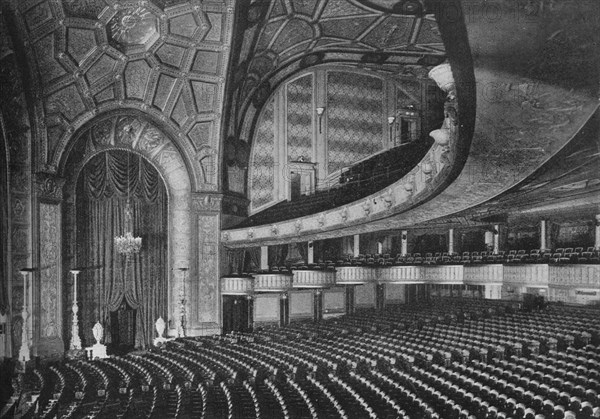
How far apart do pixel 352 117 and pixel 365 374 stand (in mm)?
12757

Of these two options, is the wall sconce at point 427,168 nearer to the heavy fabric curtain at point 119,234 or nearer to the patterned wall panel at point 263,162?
the heavy fabric curtain at point 119,234

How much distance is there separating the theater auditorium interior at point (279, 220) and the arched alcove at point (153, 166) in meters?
0.06

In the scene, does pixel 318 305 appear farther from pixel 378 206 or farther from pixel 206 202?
pixel 378 206

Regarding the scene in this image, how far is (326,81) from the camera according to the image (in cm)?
1934

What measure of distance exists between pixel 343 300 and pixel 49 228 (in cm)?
931

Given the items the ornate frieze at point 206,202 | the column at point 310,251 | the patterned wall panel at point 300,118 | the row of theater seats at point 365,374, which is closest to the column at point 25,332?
the row of theater seats at point 365,374

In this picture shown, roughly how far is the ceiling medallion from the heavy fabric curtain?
322 centimetres

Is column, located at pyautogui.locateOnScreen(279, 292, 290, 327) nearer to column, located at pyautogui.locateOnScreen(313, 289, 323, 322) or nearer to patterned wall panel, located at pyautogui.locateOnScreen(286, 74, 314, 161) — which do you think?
column, located at pyautogui.locateOnScreen(313, 289, 323, 322)

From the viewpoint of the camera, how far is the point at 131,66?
1523cm

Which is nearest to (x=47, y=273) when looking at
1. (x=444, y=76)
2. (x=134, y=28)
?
(x=134, y=28)

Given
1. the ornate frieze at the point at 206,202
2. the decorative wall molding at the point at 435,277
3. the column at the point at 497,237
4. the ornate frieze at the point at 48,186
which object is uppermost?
the ornate frieze at the point at 48,186

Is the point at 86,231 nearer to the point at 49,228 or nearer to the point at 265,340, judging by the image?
the point at 49,228

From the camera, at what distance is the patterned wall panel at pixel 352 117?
19547mm

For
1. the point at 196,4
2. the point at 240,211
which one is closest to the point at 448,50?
the point at 196,4
